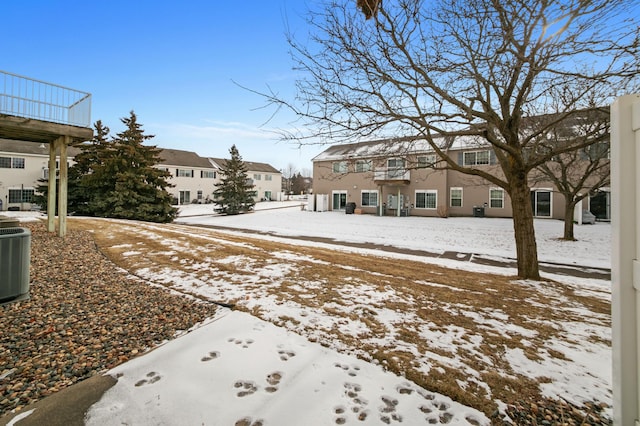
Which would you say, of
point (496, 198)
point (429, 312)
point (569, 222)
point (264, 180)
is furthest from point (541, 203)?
point (264, 180)

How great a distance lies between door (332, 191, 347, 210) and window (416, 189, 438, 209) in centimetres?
723

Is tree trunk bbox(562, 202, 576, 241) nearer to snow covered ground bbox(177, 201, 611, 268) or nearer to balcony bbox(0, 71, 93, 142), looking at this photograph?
snow covered ground bbox(177, 201, 611, 268)

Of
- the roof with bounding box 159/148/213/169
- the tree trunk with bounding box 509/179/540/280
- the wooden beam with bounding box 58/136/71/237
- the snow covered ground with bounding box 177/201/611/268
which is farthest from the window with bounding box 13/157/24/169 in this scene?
the tree trunk with bounding box 509/179/540/280

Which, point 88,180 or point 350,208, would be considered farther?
point 350,208

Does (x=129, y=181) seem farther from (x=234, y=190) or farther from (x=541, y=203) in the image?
(x=541, y=203)

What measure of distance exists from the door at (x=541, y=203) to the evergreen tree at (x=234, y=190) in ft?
78.4

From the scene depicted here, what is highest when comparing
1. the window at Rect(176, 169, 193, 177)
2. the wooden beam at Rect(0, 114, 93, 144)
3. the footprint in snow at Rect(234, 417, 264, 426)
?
the window at Rect(176, 169, 193, 177)

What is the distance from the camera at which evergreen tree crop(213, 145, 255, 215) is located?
1081 inches

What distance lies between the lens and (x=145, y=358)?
2584 millimetres

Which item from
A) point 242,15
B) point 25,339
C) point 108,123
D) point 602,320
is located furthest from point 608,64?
point 108,123

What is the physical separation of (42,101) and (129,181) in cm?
1151

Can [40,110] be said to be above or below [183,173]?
below

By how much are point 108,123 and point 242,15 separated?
2142cm

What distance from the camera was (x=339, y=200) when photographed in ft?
97.3
